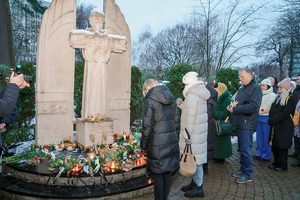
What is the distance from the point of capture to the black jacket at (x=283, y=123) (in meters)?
4.48

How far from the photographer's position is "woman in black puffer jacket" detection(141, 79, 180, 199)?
2791mm

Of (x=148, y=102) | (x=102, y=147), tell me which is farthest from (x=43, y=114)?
(x=148, y=102)

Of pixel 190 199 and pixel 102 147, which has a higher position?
pixel 102 147

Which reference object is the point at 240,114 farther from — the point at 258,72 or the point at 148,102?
the point at 258,72

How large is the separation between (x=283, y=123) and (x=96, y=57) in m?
4.76

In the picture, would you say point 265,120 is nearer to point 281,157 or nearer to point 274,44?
point 281,157

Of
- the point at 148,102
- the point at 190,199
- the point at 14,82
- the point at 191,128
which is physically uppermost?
the point at 14,82

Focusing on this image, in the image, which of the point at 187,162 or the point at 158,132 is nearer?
the point at 158,132

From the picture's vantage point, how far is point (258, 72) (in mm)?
42062

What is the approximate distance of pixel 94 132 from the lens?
4.99 metres

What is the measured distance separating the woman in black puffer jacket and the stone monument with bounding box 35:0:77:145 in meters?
3.24

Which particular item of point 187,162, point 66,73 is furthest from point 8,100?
point 66,73

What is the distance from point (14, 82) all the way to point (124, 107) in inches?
160

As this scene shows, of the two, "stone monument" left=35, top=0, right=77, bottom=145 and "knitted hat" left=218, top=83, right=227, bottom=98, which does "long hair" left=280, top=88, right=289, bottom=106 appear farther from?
"stone monument" left=35, top=0, right=77, bottom=145
